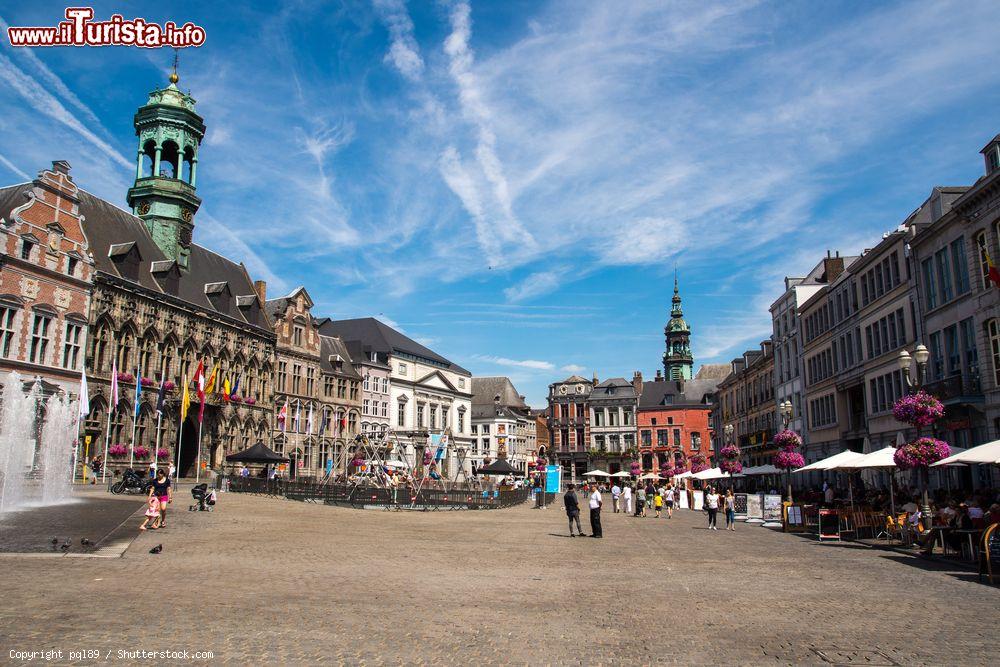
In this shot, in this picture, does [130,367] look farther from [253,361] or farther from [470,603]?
[470,603]

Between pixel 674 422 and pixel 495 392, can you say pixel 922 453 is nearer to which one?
pixel 674 422

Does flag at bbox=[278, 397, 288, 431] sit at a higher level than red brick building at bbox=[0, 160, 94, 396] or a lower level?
lower

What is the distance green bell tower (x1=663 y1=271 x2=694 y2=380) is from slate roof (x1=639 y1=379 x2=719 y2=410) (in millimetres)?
29126

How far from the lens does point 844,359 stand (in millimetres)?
44938

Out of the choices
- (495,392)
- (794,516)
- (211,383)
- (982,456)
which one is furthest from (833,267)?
(495,392)

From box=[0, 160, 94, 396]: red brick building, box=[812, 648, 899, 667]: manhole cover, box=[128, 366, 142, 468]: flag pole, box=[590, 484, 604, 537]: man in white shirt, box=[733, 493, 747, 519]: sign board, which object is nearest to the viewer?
box=[812, 648, 899, 667]: manhole cover

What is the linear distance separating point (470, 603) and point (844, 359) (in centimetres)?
4017

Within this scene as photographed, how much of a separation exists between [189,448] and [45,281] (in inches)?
678

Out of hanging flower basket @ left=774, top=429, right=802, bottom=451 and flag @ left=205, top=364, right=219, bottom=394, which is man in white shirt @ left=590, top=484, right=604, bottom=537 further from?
flag @ left=205, top=364, right=219, bottom=394

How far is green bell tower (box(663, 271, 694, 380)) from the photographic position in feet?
446

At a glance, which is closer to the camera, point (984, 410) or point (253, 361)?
point (984, 410)

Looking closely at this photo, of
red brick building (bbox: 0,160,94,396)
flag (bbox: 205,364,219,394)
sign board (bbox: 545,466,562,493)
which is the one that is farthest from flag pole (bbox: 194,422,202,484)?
sign board (bbox: 545,466,562,493)

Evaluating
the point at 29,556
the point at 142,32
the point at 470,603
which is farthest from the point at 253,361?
the point at 470,603

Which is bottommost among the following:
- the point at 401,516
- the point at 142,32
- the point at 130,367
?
the point at 401,516
